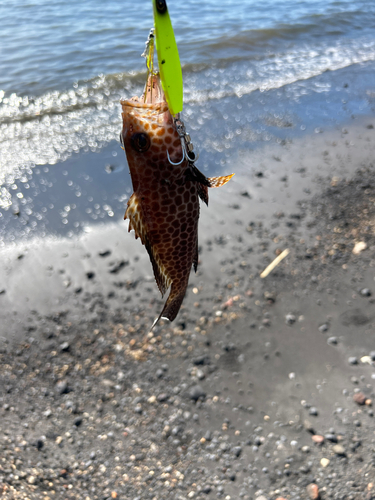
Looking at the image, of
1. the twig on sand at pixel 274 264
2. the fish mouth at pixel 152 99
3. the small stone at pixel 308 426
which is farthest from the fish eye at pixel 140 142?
the twig on sand at pixel 274 264

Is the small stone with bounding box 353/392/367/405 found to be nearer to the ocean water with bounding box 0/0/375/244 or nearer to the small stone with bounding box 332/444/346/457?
the small stone with bounding box 332/444/346/457

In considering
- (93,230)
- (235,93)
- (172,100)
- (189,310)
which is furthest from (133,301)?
(235,93)

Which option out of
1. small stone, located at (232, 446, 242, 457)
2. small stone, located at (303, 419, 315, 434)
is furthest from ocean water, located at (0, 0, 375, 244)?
small stone, located at (303, 419, 315, 434)

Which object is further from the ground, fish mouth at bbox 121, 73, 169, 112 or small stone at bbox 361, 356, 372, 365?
fish mouth at bbox 121, 73, 169, 112

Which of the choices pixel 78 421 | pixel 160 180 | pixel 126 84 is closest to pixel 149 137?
pixel 160 180

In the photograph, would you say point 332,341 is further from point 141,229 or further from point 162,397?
point 141,229

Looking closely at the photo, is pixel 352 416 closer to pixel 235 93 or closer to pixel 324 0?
pixel 235 93
